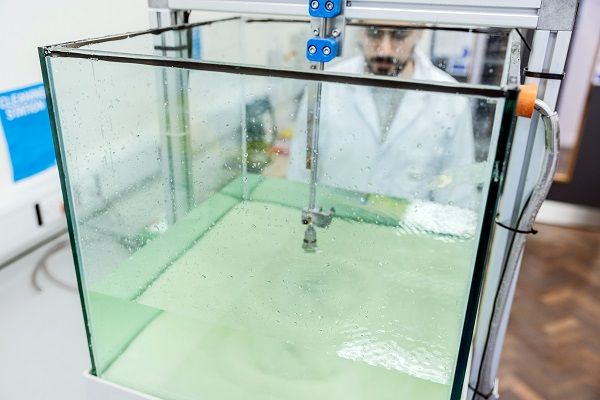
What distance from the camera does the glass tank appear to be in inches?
28.6

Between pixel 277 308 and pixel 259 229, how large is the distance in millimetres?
128

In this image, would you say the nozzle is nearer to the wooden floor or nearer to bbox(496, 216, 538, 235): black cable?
bbox(496, 216, 538, 235): black cable

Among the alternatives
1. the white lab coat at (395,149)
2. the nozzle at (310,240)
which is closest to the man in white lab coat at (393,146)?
the white lab coat at (395,149)

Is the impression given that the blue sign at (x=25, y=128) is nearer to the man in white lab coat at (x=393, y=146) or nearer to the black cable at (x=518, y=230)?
the man in white lab coat at (x=393, y=146)

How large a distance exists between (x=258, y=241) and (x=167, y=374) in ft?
0.91

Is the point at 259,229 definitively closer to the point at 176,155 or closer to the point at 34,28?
the point at 176,155

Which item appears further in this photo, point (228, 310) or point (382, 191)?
point (382, 191)

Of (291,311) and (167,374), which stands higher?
(291,311)

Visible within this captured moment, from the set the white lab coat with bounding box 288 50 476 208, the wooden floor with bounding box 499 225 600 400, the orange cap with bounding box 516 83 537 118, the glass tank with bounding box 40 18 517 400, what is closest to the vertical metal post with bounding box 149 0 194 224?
the glass tank with bounding box 40 18 517 400

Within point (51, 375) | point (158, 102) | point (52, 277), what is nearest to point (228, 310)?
point (158, 102)

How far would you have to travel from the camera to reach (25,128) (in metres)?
1.25

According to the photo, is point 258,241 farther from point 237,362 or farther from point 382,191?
point 382,191

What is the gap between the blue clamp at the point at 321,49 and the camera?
2.59 ft

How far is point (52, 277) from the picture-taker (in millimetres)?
1290
